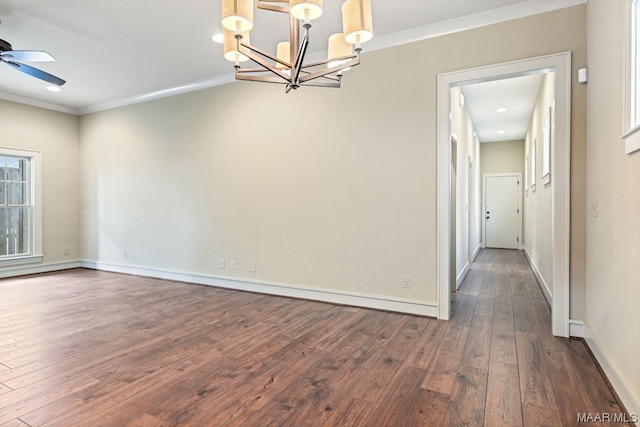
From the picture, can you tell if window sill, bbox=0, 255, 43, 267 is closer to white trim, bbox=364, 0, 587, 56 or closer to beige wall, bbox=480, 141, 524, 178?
white trim, bbox=364, 0, 587, 56

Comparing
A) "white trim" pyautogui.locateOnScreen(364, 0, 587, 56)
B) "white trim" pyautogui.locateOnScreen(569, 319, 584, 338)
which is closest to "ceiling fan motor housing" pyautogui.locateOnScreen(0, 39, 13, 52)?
"white trim" pyautogui.locateOnScreen(364, 0, 587, 56)

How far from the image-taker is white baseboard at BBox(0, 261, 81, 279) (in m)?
5.66

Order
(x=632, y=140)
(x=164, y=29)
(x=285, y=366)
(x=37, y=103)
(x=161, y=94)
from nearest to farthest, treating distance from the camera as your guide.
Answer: (x=632, y=140), (x=285, y=366), (x=164, y=29), (x=161, y=94), (x=37, y=103)

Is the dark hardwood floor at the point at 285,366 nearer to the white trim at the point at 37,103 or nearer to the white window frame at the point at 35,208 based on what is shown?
the white window frame at the point at 35,208

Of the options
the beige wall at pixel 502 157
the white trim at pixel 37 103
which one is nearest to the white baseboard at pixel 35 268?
the white trim at pixel 37 103

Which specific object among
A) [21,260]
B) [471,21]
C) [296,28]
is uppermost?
[471,21]

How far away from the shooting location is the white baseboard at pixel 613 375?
1799mm

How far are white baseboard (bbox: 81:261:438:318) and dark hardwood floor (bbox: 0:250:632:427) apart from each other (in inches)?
5.5

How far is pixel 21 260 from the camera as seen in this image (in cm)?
581

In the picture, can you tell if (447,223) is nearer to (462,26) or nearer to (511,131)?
(462,26)

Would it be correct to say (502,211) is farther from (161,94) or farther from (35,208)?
(35,208)

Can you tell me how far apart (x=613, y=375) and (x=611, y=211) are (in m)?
1.01

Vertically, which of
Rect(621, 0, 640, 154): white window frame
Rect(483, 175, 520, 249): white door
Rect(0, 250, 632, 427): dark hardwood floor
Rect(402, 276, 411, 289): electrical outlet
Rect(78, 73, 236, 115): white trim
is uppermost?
Rect(78, 73, 236, 115): white trim

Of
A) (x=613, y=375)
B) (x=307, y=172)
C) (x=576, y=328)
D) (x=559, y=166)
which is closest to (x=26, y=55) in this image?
(x=307, y=172)
